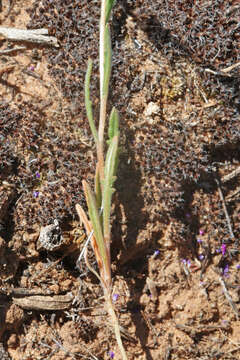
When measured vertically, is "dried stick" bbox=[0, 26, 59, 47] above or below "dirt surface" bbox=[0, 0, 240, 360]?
Result: above

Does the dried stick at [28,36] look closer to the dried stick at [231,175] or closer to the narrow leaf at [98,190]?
the narrow leaf at [98,190]

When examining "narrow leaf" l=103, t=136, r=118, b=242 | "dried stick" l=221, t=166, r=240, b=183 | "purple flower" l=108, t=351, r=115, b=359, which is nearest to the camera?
"narrow leaf" l=103, t=136, r=118, b=242

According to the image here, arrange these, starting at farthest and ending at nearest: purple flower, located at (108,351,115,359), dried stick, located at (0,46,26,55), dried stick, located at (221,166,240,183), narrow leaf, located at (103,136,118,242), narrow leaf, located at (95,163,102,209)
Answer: dried stick, located at (221,166,240,183) → dried stick, located at (0,46,26,55) → purple flower, located at (108,351,115,359) → narrow leaf, located at (95,163,102,209) → narrow leaf, located at (103,136,118,242)

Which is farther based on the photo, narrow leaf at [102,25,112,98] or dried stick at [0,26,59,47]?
dried stick at [0,26,59,47]

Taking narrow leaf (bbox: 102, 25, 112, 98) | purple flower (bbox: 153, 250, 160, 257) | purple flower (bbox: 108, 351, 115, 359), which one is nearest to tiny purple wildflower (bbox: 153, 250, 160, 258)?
purple flower (bbox: 153, 250, 160, 257)

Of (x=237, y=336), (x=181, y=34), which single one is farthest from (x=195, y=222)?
(x=181, y=34)

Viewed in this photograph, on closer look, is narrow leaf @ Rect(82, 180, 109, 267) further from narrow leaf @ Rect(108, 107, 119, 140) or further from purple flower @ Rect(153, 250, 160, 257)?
purple flower @ Rect(153, 250, 160, 257)

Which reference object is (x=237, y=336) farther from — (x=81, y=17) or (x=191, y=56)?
(x=81, y=17)

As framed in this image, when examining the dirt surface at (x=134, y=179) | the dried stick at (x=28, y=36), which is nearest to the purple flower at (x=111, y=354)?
the dirt surface at (x=134, y=179)
